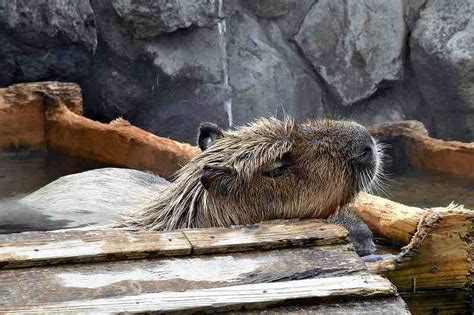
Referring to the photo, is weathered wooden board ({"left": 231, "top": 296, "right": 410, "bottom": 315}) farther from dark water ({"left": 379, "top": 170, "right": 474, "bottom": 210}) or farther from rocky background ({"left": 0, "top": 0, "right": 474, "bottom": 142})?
rocky background ({"left": 0, "top": 0, "right": 474, "bottom": 142})

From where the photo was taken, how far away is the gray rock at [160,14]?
782cm

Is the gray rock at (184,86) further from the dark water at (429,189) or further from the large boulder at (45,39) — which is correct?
the dark water at (429,189)

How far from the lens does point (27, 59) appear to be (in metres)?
7.55

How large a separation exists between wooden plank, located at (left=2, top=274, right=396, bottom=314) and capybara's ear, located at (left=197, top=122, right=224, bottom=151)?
42.4 inches

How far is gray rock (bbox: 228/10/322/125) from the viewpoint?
27.7 feet

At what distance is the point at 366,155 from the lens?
9.27ft

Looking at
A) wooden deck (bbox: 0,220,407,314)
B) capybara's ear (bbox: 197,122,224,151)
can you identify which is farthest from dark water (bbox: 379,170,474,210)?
wooden deck (bbox: 0,220,407,314)

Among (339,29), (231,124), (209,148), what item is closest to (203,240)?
(209,148)

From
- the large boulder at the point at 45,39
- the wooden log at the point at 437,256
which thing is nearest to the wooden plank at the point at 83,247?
the wooden log at the point at 437,256

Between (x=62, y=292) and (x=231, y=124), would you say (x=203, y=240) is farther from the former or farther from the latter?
(x=231, y=124)

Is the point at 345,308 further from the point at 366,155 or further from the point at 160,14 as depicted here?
the point at 160,14

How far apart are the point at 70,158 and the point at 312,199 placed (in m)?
3.88

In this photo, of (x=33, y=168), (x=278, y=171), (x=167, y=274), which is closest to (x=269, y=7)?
(x=33, y=168)

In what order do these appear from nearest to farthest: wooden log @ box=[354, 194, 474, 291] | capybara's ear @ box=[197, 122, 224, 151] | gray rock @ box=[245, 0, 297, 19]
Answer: wooden log @ box=[354, 194, 474, 291]
capybara's ear @ box=[197, 122, 224, 151]
gray rock @ box=[245, 0, 297, 19]
